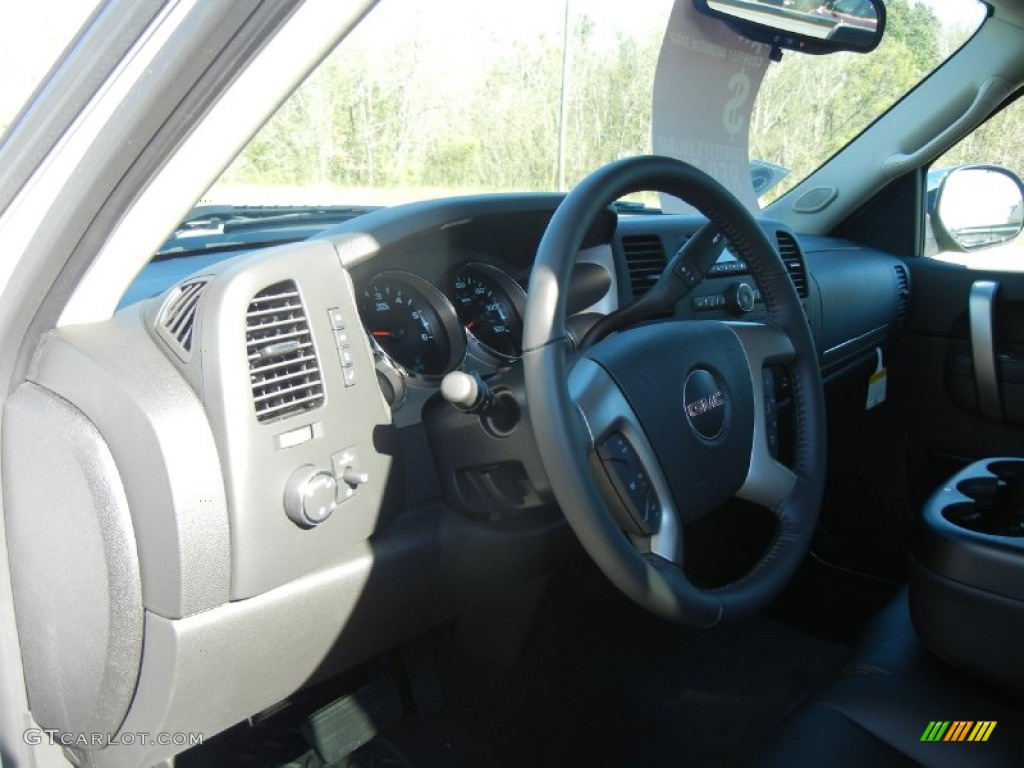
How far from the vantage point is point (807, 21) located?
2734 mm

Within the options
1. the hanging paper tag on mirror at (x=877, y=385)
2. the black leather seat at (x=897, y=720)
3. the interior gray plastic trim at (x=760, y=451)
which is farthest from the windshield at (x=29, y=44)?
the hanging paper tag on mirror at (x=877, y=385)

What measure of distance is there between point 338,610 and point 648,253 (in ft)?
3.61

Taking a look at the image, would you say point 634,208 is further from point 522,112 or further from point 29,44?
point 29,44

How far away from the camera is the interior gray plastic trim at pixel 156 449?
124 cm

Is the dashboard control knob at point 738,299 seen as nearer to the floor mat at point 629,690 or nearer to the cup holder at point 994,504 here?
the cup holder at point 994,504

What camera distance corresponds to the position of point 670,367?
4.87 ft

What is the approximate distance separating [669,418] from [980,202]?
90.0 inches

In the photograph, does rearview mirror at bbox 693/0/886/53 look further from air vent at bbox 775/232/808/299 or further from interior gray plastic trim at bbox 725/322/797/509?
interior gray plastic trim at bbox 725/322/797/509

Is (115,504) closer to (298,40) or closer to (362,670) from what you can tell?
(298,40)

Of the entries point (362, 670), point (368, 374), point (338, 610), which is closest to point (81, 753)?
point (338, 610)

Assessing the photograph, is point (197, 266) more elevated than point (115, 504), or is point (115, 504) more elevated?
point (197, 266)

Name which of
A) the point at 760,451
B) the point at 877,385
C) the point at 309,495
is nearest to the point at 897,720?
the point at 760,451

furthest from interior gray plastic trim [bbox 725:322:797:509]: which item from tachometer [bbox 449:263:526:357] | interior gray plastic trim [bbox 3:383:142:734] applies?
interior gray plastic trim [bbox 3:383:142:734]

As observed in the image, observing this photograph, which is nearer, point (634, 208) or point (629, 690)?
point (629, 690)
